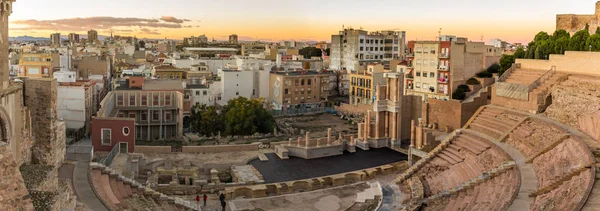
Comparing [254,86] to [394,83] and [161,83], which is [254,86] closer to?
[161,83]

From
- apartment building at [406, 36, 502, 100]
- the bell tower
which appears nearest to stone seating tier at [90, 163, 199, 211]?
the bell tower

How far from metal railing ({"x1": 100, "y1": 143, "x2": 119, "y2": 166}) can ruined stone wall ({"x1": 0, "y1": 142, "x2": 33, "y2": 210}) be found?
41.3ft

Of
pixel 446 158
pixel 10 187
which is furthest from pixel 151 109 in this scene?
pixel 10 187

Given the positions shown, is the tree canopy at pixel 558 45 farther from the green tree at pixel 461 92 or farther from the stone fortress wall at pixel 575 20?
the stone fortress wall at pixel 575 20

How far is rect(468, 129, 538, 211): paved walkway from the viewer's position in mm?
14922

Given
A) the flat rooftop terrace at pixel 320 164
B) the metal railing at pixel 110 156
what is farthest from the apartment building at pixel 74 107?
the flat rooftop terrace at pixel 320 164

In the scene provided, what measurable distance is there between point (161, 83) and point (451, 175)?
29.8 metres

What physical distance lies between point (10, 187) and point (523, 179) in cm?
1471

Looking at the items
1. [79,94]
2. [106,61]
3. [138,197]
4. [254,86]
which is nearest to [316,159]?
[138,197]

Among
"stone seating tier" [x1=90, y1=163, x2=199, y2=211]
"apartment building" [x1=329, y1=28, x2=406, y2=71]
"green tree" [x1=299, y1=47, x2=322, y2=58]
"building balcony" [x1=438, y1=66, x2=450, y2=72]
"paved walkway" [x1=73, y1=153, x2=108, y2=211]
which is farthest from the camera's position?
"green tree" [x1=299, y1=47, x2=322, y2=58]

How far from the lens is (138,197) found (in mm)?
19641

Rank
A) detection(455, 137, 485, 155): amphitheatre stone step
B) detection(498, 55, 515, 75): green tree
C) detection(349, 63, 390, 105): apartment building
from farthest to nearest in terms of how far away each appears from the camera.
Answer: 1. detection(349, 63, 390, 105): apartment building
2. detection(498, 55, 515, 75): green tree
3. detection(455, 137, 485, 155): amphitheatre stone step

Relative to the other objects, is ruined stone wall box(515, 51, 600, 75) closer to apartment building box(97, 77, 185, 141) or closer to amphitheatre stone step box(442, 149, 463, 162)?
amphitheatre stone step box(442, 149, 463, 162)

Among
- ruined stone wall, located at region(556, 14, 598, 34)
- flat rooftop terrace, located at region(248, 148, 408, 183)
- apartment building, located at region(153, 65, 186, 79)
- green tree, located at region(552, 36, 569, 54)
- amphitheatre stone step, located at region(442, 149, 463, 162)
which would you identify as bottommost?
flat rooftop terrace, located at region(248, 148, 408, 183)
